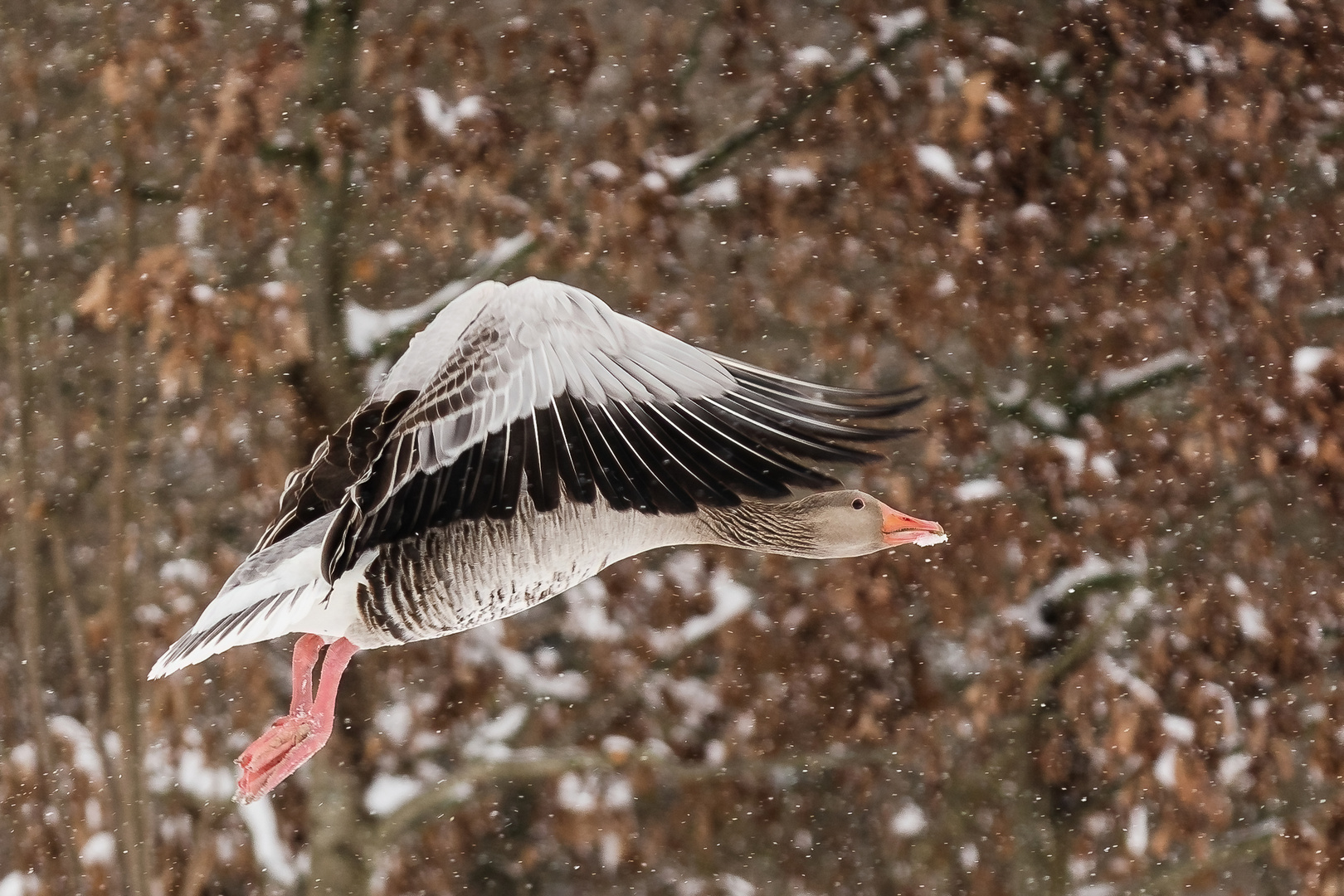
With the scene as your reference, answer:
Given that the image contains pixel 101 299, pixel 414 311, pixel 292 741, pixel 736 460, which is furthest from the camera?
pixel 414 311

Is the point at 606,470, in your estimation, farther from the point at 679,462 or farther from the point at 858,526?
the point at 858,526

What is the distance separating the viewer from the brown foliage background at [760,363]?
106 inches

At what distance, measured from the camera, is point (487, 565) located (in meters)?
1.12

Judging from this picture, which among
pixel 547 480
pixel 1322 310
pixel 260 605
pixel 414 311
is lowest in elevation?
pixel 1322 310

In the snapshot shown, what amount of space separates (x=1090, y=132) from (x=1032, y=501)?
2.89 ft

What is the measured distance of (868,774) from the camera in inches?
A: 113

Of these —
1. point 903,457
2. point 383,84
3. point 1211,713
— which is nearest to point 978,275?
point 903,457

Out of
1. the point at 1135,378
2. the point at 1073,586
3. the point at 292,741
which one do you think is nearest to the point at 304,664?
A: the point at 292,741

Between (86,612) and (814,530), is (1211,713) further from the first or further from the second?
(86,612)

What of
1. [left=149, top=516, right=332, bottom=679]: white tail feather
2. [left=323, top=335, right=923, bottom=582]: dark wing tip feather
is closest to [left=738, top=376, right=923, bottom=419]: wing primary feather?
[left=323, top=335, right=923, bottom=582]: dark wing tip feather

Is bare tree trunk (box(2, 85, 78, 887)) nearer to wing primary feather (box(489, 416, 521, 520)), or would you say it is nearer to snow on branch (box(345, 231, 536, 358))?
snow on branch (box(345, 231, 536, 358))

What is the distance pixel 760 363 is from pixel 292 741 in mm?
1632

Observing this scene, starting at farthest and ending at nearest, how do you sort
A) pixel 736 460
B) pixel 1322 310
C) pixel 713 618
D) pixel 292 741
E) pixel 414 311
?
pixel 1322 310
pixel 713 618
pixel 414 311
pixel 292 741
pixel 736 460

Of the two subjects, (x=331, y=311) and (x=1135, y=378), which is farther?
(x=1135, y=378)
